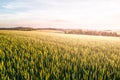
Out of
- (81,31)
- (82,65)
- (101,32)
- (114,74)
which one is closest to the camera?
(114,74)

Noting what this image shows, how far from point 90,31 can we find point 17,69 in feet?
130

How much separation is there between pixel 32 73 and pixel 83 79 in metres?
0.98

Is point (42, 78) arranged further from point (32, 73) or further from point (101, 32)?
point (101, 32)

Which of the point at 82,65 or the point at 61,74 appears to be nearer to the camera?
the point at 61,74

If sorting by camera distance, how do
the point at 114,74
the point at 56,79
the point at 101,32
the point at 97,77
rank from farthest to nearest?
the point at 101,32
the point at 114,74
the point at 97,77
the point at 56,79

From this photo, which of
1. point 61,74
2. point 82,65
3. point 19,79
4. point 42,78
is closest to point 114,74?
point 82,65

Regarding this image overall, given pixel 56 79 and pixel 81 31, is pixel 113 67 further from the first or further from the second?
pixel 81 31

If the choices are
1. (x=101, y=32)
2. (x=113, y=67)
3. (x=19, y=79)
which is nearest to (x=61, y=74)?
(x=19, y=79)

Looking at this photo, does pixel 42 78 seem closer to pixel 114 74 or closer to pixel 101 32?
pixel 114 74

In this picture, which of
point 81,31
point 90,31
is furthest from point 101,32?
point 81,31

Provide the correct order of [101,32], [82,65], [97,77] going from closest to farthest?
[97,77], [82,65], [101,32]

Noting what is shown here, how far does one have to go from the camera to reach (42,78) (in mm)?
3697

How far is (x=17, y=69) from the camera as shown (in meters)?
4.25

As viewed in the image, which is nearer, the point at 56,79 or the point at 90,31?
the point at 56,79
